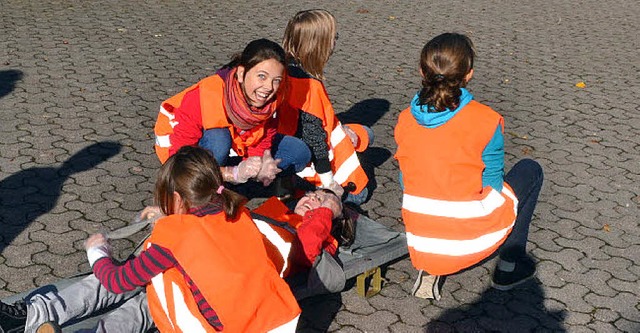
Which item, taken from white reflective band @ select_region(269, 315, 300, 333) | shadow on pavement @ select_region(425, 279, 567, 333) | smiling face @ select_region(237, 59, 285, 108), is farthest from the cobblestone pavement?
smiling face @ select_region(237, 59, 285, 108)

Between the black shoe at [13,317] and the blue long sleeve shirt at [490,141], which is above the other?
the blue long sleeve shirt at [490,141]

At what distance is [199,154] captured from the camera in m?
3.94

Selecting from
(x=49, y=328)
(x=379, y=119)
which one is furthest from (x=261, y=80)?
(x=379, y=119)

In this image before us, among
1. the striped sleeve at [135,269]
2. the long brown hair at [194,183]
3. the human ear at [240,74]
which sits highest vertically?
the long brown hair at [194,183]

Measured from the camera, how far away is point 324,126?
5938mm

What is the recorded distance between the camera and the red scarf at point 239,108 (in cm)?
529

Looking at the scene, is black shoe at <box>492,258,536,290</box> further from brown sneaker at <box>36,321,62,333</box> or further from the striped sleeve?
brown sneaker at <box>36,321,62,333</box>

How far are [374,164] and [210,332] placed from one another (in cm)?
337

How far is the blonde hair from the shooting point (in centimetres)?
570

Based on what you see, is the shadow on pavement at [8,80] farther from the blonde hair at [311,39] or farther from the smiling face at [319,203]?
the smiling face at [319,203]

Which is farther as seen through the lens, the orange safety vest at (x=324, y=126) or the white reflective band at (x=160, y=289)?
the orange safety vest at (x=324, y=126)

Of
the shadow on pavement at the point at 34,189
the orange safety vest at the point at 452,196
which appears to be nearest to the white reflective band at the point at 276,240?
the orange safety vest at the point at 452,196

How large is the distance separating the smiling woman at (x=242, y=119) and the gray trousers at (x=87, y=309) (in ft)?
4.00

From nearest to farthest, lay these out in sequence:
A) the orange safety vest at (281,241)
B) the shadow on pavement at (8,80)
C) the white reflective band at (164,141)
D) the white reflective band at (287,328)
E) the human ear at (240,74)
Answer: the white reflective band at (287,328) → the orange safety vest at (281,241) → the human ear at (240,74) → the white reflective band at (164,141) → the shadow on pavement at (8,80)
